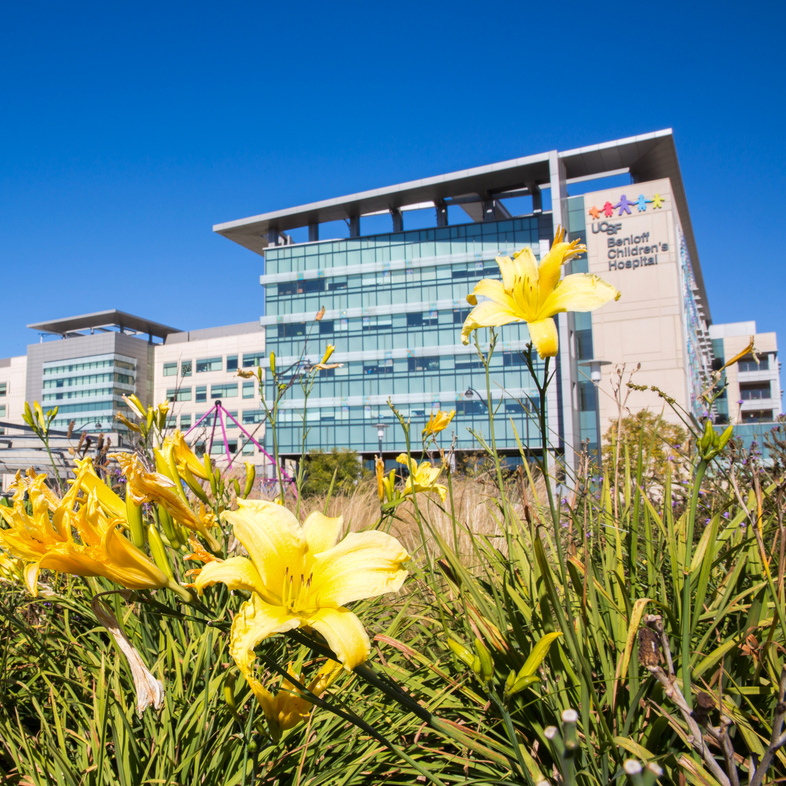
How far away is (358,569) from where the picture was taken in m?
0.76

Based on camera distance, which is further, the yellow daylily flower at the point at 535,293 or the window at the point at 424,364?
the window at the point at 424,364

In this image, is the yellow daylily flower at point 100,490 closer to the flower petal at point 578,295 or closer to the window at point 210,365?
the flower petal at point 578,295

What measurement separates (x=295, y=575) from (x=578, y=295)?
2.37 ft

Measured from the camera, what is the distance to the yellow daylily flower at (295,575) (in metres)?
0.68

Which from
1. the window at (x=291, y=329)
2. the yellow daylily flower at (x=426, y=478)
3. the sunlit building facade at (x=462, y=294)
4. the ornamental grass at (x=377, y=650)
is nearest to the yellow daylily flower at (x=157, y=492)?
the ornamental grass at (x=377, y=650)

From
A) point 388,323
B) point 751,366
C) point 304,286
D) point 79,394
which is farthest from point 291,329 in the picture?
point 751,366

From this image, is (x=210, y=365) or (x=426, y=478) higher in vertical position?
(x=210, y=365)

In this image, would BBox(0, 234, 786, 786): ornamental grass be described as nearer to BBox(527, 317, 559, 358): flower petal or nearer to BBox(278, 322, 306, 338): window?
BBox(527, 317, 559, 358): flower petal

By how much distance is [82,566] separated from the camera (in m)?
0.86

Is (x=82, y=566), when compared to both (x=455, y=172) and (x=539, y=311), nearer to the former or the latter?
(x=539, y=311)

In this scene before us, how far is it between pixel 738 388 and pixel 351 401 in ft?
125

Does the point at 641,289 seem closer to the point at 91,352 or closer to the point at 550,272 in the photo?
the point at 550,272

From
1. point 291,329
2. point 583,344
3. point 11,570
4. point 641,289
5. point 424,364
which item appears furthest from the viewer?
point 291,329

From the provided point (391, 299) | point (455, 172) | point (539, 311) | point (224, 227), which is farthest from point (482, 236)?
point (539, 311)
